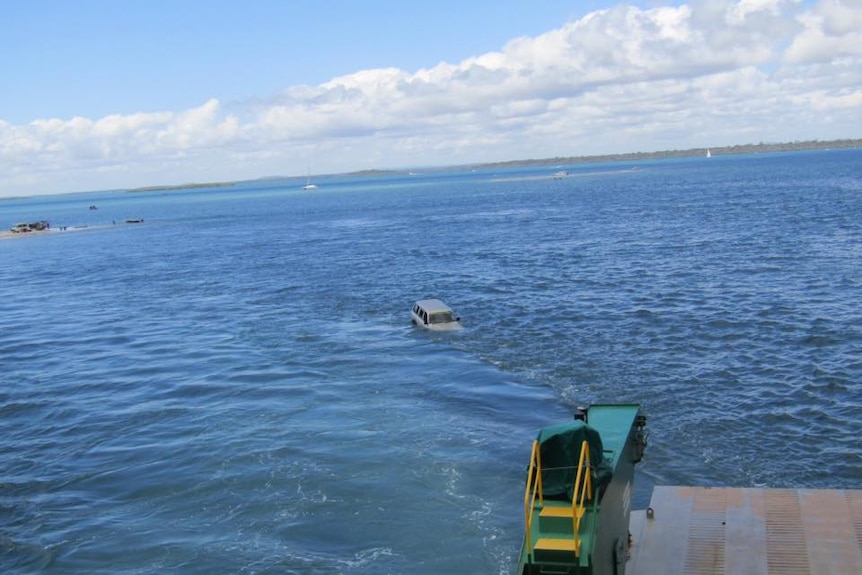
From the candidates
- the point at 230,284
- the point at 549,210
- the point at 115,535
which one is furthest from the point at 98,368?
the point at 549,210

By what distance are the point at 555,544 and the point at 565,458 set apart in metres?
1.97

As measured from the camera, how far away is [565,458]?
51.8ft

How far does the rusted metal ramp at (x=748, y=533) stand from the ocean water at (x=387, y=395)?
13.7ft

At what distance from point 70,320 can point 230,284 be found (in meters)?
17.2

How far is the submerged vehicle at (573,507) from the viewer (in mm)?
14258

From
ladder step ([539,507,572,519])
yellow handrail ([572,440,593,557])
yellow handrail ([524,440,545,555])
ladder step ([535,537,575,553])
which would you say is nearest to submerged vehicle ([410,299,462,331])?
yellow handrail ([524,440,545,555])

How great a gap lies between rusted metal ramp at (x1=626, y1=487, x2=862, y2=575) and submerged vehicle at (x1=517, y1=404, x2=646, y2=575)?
1.38m

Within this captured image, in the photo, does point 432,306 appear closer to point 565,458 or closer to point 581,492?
point 565,458

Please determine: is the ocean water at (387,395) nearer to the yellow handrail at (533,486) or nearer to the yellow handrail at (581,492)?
the yellow handrail at (533,486)

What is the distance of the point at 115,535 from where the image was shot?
2441cm

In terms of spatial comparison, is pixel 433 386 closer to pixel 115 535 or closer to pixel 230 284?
pixel 115 535

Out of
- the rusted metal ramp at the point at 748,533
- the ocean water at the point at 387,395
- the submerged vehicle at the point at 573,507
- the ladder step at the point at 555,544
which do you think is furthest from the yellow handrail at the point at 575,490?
the ocean water at the point at 387,395

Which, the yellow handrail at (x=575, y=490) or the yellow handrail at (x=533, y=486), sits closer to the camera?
the yellow handrail at (x=575, y=490)

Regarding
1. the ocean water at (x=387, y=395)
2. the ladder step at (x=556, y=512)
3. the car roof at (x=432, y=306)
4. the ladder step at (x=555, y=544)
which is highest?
the ladder step at (x=556, y=512)
